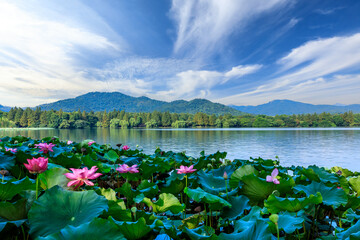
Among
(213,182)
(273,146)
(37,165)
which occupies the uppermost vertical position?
(37,165)

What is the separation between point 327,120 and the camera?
8069 centimetres

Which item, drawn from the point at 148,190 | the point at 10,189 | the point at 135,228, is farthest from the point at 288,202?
the point at 10,189

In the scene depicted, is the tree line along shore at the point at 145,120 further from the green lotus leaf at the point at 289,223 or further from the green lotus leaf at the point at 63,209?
the green lotus leaf at the point at 63,209

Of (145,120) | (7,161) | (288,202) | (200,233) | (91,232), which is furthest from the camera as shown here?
(145,120)

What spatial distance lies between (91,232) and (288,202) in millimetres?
1052

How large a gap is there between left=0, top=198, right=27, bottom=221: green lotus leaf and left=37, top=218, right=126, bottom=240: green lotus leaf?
1.37 ft

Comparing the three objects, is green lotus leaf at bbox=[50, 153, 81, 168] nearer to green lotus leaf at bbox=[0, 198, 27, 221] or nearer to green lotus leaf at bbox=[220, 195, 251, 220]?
green lotus leaf at bbox=[0, 198, 27, 221]

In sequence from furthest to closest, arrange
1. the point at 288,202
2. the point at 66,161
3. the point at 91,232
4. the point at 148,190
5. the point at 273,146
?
the point at 273,146, the point at 66,161, the point at 148,190, the point at 288,202, the point at 91,232

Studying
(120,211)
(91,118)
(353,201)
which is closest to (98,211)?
(120,211)

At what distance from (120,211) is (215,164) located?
2.35m

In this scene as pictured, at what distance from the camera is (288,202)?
1.14 meters

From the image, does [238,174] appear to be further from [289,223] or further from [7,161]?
[7,161]

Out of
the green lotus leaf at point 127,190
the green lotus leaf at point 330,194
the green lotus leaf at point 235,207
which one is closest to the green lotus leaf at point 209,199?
the green lotus leaf at point 235,207

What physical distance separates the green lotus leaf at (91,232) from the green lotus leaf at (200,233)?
1.00 feet
